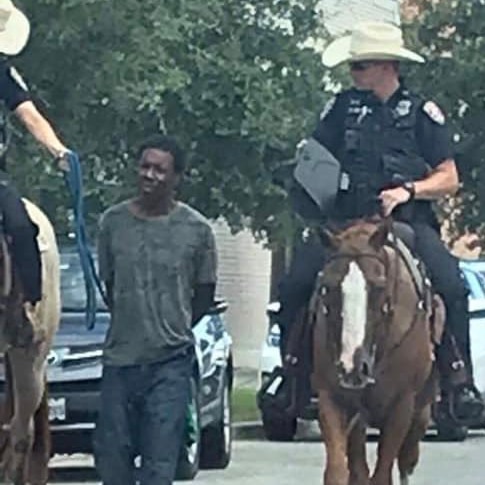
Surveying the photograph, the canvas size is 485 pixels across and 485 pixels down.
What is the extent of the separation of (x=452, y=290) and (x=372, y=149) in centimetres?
101

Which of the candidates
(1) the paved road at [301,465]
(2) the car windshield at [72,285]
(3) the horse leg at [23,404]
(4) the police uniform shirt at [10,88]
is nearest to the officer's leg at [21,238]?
(4) the police uniform shirt at [10,88]

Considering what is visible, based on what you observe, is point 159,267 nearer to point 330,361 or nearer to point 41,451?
point 330,361

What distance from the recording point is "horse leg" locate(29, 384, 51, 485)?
45.0 ft

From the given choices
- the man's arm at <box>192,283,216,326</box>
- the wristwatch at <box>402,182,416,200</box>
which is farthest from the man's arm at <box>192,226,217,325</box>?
the wristwatch at <box>402,182,416,200</box>

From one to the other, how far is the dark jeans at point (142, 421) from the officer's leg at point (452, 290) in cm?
207

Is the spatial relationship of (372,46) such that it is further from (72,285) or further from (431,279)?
(72,285)

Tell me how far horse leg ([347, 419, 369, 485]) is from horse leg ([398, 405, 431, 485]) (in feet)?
1.72

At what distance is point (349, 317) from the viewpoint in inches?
477

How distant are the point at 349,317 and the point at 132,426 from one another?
127 centimetres

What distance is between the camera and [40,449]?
45.3 feet

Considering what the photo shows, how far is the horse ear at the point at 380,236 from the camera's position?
40.7 ft

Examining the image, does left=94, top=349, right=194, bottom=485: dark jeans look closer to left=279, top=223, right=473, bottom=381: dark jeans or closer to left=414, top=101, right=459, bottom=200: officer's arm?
left=279, top=223, right=473, bottom=381: dark jeans

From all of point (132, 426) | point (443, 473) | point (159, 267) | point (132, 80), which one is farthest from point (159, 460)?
point (132, 80)

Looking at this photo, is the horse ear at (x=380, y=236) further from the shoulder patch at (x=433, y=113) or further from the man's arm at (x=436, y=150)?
the shoulder patch at (x=433, y=113)
